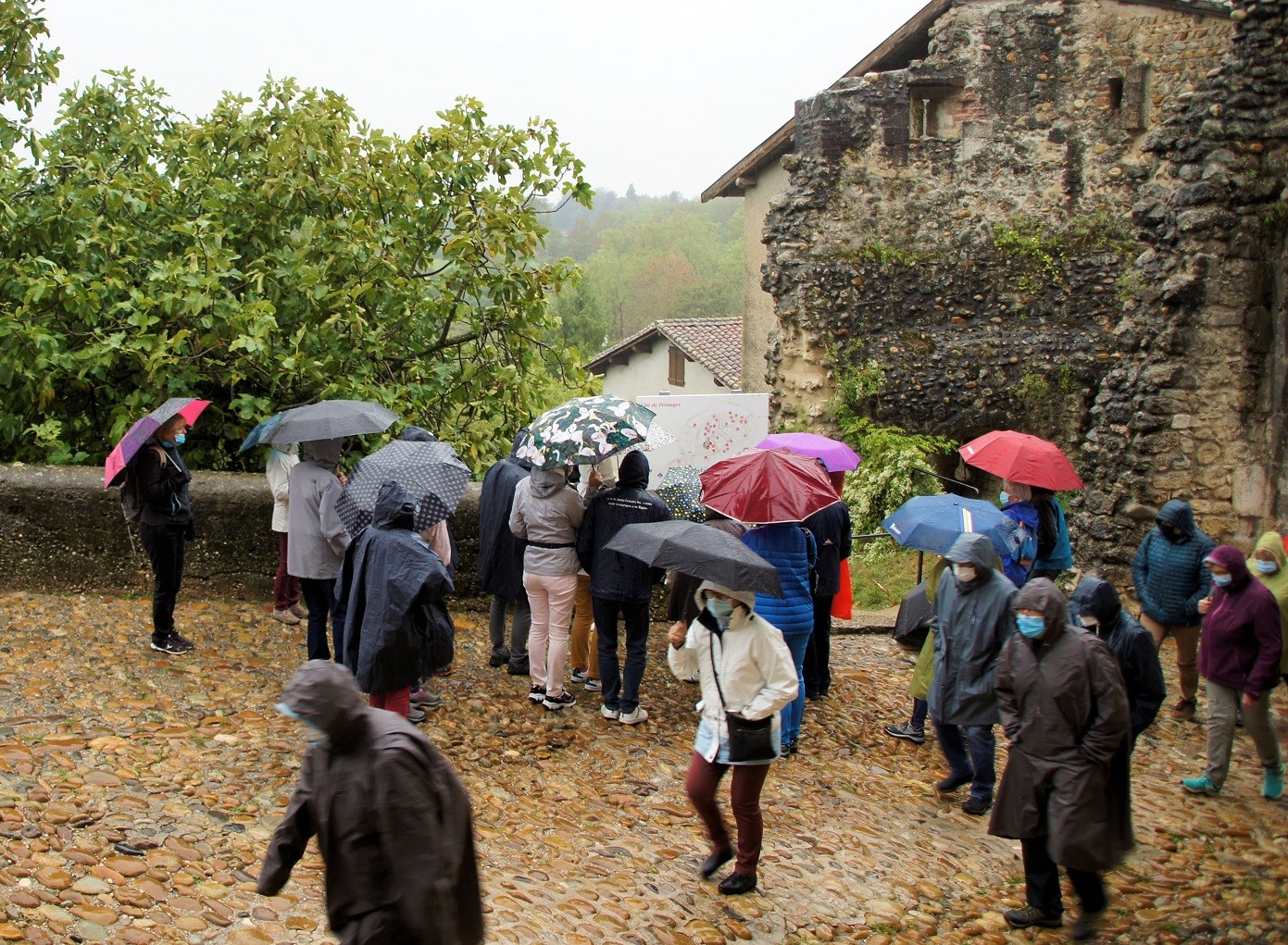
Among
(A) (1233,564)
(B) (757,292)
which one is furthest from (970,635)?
(B) (757,292)

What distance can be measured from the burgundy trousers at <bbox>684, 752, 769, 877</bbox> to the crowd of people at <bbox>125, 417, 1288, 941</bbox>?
10 millimetres

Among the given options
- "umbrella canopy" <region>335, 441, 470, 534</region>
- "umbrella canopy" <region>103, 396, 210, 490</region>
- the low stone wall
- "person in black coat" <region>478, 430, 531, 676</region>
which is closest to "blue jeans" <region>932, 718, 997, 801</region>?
"person in black coat" <region>478, 430, 531, 676</region>

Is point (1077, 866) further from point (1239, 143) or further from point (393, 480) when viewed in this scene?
point (1239, 143)

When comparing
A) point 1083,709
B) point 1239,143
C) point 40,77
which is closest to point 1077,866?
point 1083,709

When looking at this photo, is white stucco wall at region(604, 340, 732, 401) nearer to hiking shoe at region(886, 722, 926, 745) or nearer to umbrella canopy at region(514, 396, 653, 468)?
hiking shoe at region(886, 722, 926, 745)

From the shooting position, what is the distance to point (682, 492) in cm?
971

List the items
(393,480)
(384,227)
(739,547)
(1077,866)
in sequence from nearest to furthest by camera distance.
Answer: (1077,866) < (739,547) < (393,480) < (384,227)

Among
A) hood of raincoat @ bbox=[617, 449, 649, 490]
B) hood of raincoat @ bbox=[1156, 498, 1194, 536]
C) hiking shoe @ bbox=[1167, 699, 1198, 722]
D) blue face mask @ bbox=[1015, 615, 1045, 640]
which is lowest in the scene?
hiking shoe @ bbox=[1167, 699, 1198, 722]

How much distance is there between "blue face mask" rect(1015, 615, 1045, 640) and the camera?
538 cm

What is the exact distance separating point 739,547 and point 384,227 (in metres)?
5.91

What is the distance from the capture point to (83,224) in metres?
9.83

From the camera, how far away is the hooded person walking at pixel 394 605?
20.2 ft

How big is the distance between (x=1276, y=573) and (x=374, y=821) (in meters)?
6.13

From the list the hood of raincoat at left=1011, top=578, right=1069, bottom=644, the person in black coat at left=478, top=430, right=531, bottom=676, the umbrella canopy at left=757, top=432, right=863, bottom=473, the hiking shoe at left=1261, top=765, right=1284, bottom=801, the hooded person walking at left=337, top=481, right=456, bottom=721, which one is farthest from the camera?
the umbrella canopy at left=757, top=432, right=863, bottom=473
